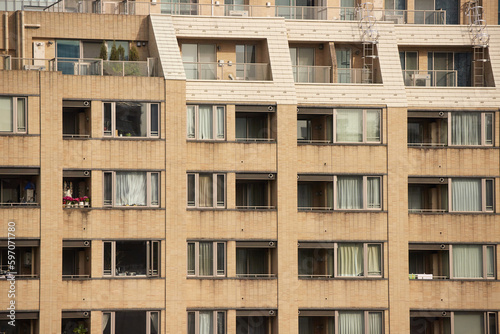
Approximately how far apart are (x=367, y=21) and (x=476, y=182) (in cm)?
1050

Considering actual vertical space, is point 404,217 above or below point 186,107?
below

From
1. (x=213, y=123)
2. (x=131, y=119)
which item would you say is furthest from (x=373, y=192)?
(x=131, y=119)

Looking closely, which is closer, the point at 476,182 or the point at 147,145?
the point at 147,145

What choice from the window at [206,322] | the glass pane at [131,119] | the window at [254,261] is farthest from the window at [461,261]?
the glass pane at [131,119]

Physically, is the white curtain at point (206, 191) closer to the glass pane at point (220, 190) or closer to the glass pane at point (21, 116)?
the glass pane at point (220, 190)

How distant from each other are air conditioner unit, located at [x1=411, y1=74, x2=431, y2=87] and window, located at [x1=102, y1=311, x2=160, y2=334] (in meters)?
19.0

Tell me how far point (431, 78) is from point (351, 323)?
14.2m

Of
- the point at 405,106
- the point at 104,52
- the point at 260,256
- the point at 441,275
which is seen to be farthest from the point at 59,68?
the point at 441,275

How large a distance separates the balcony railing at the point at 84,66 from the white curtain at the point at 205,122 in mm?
3379

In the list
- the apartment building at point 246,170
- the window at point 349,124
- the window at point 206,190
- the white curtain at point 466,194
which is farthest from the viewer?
the white curtain at point 466,194

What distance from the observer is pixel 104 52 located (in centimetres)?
5547

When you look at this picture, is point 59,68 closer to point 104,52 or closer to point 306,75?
point 104,52

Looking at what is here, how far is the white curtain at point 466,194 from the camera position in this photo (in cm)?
5709

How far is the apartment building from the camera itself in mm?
52812
